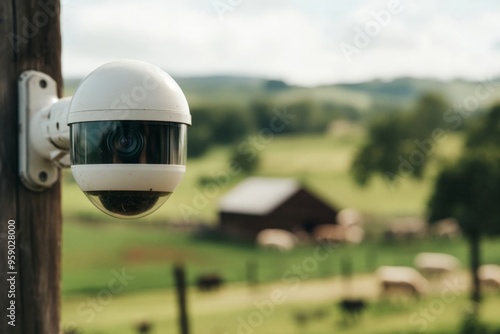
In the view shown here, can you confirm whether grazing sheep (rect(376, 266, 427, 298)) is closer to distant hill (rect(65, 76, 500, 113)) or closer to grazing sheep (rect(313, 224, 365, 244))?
grazing sheep (rect(313, 224, 365, 244))

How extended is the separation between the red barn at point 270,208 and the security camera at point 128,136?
10400 millimetres

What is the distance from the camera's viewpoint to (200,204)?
12.1 metres

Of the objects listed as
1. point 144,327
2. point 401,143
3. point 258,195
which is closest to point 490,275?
point 401,143

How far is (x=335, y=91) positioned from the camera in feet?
45.0

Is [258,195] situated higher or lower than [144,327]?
higher

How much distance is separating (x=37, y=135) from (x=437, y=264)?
1132cm

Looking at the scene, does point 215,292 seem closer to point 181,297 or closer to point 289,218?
point 289,218

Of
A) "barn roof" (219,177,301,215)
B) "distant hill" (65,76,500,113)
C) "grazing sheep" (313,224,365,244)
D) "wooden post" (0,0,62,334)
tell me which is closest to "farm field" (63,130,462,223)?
"barn roof" (219,177,301,215)

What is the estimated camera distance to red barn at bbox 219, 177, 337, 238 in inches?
485

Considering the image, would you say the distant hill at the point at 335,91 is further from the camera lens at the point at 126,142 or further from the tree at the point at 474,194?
the camera lens at the point at 126,142

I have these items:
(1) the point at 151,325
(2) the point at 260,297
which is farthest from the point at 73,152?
(2) the point at 260,297

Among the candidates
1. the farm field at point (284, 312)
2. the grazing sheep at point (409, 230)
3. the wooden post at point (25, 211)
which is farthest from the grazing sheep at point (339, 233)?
the wooden post at point (25, 211)

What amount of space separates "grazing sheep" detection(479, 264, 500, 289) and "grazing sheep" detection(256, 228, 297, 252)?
117 inches

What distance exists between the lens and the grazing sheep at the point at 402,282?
1222 centimetres
